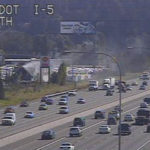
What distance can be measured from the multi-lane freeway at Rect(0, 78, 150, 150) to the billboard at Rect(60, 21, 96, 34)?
2351 centimetres

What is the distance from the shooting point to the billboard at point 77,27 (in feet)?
244

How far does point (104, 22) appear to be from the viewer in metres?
76.3

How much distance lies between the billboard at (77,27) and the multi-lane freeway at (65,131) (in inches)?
926

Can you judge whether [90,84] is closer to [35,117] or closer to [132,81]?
[132,81]

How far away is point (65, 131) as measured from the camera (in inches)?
1435

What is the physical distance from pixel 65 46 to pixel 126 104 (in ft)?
104

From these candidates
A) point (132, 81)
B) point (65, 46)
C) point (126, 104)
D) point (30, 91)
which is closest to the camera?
point (126, 104)

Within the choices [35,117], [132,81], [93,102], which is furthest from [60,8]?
[35,117]

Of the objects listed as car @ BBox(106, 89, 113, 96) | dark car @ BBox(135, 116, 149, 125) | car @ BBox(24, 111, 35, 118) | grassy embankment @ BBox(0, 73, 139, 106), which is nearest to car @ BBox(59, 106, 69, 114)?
car @ BBox(24, 111, 35, 118)

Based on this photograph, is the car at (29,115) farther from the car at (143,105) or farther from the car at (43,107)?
the car at (143,105)

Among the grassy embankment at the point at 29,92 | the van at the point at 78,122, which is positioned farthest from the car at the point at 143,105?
the van at the point at 78,122

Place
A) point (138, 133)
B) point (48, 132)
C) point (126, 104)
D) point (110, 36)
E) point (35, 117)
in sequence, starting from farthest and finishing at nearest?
point (110, 36) → point (126, 104) → point (35, 117) → point (138, 133) → point (48, 132)

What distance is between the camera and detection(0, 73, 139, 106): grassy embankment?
49944 millimetres

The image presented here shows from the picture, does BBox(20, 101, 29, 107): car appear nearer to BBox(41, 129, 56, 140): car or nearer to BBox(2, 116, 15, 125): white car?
BBox(2, 116, 15, 125): white car
